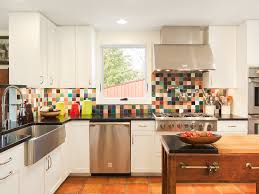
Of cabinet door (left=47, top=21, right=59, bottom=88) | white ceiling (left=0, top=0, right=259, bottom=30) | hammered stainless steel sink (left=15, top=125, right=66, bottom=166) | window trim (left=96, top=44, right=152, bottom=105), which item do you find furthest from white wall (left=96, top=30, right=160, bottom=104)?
hammered stainless steel sink (left=15, top=125, right=66, bottom=166)

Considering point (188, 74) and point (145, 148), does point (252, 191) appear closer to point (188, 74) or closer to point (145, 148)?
point (145, 148)

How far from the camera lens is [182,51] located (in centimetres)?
488

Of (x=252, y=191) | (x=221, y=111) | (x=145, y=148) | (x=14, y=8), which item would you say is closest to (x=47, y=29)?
(x=14, y=8)

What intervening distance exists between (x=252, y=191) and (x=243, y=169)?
2012 millimetres

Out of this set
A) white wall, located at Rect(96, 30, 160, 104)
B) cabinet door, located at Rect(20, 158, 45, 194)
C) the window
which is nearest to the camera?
cabinet door, located at Rect(20, 158, 45, 194)

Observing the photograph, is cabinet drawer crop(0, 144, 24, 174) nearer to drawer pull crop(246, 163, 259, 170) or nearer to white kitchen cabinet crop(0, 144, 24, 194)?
white kitchen cabinet crop(0, 144, 24, 194)

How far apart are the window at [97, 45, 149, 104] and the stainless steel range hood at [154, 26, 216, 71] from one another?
0.65m

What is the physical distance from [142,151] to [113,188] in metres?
0.74

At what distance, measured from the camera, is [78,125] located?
4.71 metres

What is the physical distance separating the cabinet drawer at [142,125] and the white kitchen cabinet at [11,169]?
6.89 feet

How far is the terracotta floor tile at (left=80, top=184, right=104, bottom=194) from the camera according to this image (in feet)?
13.7

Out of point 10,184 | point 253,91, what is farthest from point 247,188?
point 10,184

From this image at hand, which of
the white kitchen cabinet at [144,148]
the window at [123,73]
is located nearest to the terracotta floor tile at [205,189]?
the white kitchen cabinet at [144,148]

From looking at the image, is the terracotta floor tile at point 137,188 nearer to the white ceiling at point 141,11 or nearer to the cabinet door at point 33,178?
the cabinet door at point 33,178
